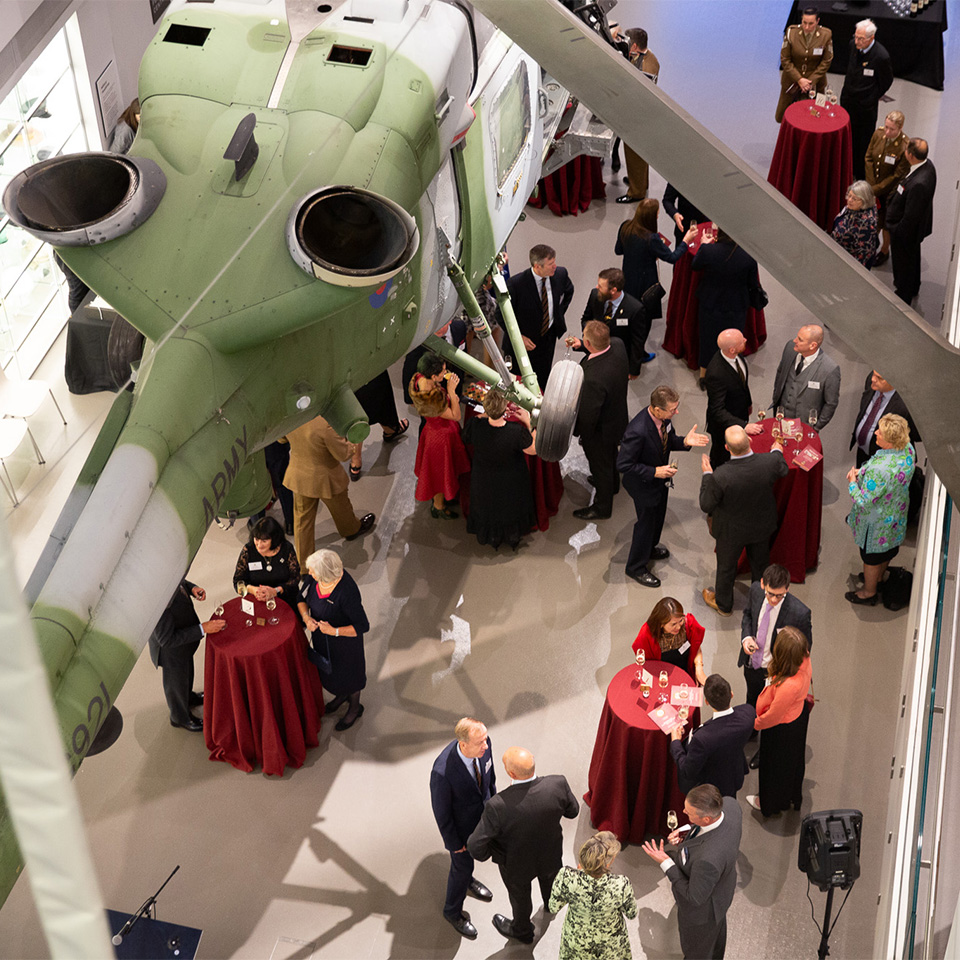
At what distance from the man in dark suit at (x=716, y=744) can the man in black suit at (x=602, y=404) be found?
8.56 ft

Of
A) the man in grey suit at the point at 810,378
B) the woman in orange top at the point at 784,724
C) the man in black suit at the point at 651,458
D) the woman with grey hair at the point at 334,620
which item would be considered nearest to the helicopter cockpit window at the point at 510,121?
the man in black suit at the point at 651,458

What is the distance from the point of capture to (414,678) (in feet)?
25.1

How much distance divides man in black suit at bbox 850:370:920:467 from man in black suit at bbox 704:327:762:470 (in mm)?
842

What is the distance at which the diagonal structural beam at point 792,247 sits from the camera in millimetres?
1674

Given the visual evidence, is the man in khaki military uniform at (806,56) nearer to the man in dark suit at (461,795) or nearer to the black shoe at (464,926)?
the man in dark suit at (461,795)

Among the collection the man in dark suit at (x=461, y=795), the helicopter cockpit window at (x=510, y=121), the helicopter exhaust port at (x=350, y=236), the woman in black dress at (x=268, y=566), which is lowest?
the man in dark suit at (x=461, y=795)

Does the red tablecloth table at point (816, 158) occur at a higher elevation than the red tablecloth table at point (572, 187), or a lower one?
higher

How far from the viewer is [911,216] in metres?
10.1

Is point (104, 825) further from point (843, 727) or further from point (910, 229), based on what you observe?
point (910, 229)

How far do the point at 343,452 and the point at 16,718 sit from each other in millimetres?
7005

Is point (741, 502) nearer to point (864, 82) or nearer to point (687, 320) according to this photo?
point (687, 320)

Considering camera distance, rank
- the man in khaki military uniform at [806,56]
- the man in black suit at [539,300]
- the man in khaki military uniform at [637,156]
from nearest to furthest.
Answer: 1. the man in black suit at [539,300]
2. the man in khaki military uniform at [637,156]
3. the man in khaki military uniform at [806,56]

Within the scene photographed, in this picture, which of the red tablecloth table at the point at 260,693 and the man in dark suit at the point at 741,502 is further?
the man in dark suit at the point at 741,502

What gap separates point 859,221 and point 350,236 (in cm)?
617
